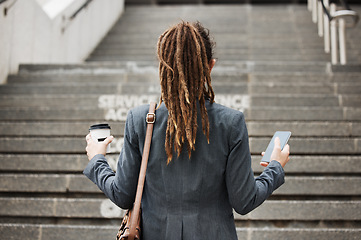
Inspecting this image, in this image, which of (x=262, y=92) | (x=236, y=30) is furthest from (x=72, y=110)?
(x=236, y=30)

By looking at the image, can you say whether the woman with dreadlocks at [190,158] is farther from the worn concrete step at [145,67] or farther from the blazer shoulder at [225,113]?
the worn concrete step at [145,67]

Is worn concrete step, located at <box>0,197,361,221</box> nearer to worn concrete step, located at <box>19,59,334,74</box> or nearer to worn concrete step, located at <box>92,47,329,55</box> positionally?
worn concrete step, located at <box>19,59,334,74</box>

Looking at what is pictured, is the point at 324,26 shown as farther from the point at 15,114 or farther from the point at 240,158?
the point at 240,158

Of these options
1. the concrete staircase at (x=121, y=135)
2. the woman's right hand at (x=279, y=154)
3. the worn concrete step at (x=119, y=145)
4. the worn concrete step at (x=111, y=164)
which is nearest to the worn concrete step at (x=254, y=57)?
the concrete staircase at (x=121, y=135)

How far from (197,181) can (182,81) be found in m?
0.36

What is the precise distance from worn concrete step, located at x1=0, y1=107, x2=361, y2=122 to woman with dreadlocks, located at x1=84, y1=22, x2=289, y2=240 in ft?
9.96

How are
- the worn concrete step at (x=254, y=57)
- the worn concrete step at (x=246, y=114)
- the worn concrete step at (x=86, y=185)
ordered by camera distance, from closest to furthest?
the worn concrete step at (x=86, y=185) < the worn concrete step at (x=246, y=114) < the worn concrete step at (x=254, y=57)

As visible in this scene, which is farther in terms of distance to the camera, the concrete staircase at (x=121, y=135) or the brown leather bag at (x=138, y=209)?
the concrete staircase at (x=121, y=135)

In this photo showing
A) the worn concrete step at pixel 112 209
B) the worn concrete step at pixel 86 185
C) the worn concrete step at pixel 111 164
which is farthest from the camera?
the worn concrete step at pixel 111 164

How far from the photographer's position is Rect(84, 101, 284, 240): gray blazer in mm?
1438

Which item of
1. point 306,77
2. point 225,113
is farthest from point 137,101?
point 225,113

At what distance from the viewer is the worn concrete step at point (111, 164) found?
12.2 feet

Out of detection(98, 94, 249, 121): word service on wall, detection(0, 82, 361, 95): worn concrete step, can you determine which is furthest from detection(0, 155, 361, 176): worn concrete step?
detection(0, 82, 361, 95): worn concrete step

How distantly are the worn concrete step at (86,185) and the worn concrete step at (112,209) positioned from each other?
0.13 metres
